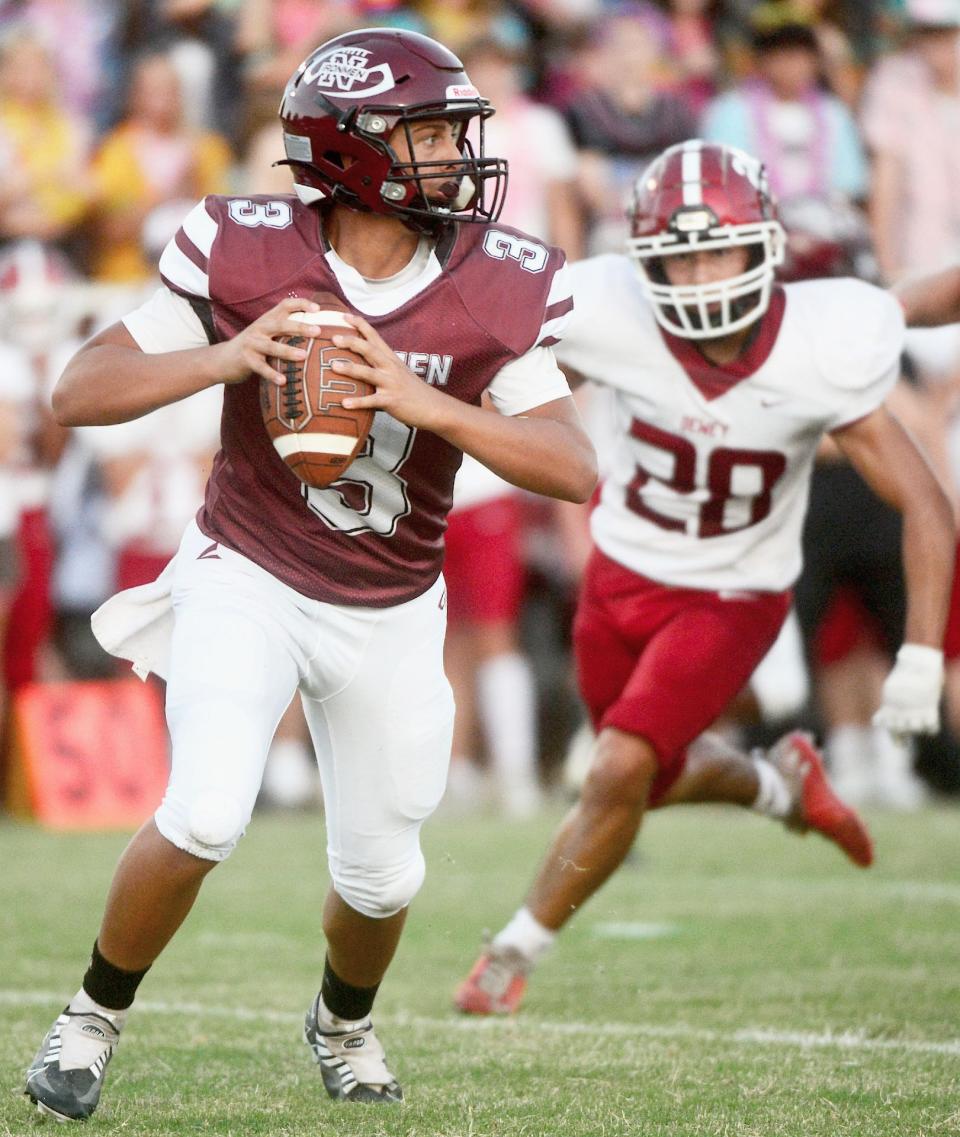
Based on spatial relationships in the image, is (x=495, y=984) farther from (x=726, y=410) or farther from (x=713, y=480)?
(x=726, y=410)

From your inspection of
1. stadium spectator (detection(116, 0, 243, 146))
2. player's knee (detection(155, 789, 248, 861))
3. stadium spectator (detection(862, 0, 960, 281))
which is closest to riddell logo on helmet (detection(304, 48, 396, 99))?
player's knee (detection(155, 789, 248, 861))

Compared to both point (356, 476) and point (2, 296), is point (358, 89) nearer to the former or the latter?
point (356, 476)

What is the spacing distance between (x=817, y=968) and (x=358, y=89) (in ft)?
8.10

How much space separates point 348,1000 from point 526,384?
43.4 inches

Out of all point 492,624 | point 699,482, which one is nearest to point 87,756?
point 492,624

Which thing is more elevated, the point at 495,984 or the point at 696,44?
the point at 696,44

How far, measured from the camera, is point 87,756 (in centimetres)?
780

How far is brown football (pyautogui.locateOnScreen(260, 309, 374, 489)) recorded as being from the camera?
306 centimetres

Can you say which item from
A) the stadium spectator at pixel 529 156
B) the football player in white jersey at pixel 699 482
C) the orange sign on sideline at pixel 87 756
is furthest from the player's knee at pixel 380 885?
the stadium spectator at pixel 529 156

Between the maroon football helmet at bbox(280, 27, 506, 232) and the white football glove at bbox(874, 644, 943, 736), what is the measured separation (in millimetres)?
1562

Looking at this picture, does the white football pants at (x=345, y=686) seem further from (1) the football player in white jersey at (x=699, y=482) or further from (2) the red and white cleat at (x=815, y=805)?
(2) the red and white cleat at (x=815, y=805)

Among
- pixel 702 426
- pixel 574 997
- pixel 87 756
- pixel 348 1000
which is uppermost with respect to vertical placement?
pixel 702 426

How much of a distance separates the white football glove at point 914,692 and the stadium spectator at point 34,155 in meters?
5.58

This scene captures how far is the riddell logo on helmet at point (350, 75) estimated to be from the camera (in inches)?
128
